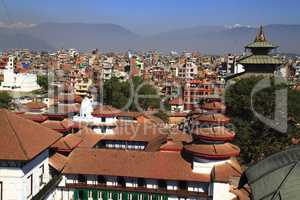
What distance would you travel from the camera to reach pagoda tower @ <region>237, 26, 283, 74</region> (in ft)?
→ 107

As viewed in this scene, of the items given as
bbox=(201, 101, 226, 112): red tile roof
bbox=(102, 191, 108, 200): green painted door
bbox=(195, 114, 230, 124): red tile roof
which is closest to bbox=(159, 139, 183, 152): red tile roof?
bbox=(195, 114, 230, 124): red tile roof

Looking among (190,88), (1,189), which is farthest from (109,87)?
(1,189)

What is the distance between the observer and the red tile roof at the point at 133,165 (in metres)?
19.4

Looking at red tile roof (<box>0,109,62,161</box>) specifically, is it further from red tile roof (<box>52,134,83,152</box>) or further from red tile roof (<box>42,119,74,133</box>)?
red tile roof (<box>42,119,74,133</box>)

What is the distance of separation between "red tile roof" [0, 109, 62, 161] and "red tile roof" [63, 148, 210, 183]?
81.2 inches

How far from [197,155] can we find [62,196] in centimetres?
722

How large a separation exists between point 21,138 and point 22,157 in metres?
1.38

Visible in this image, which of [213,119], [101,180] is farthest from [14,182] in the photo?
[213,119]

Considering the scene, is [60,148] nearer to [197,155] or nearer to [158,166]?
[158,166]

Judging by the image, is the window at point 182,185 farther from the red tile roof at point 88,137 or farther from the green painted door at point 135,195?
the red tile roof at point 88,137

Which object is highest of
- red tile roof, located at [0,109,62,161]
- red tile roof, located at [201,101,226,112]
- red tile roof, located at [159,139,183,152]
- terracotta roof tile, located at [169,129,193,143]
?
red tile roof, located at [201,101,226,112]

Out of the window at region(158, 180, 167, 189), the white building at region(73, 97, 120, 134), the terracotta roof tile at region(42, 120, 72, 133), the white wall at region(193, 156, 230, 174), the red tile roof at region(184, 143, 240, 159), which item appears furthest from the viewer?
the white building at region(73, 97, 120, 134)

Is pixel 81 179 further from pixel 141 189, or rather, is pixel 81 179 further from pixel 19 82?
pixel 19 82

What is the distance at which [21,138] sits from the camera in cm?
1753
